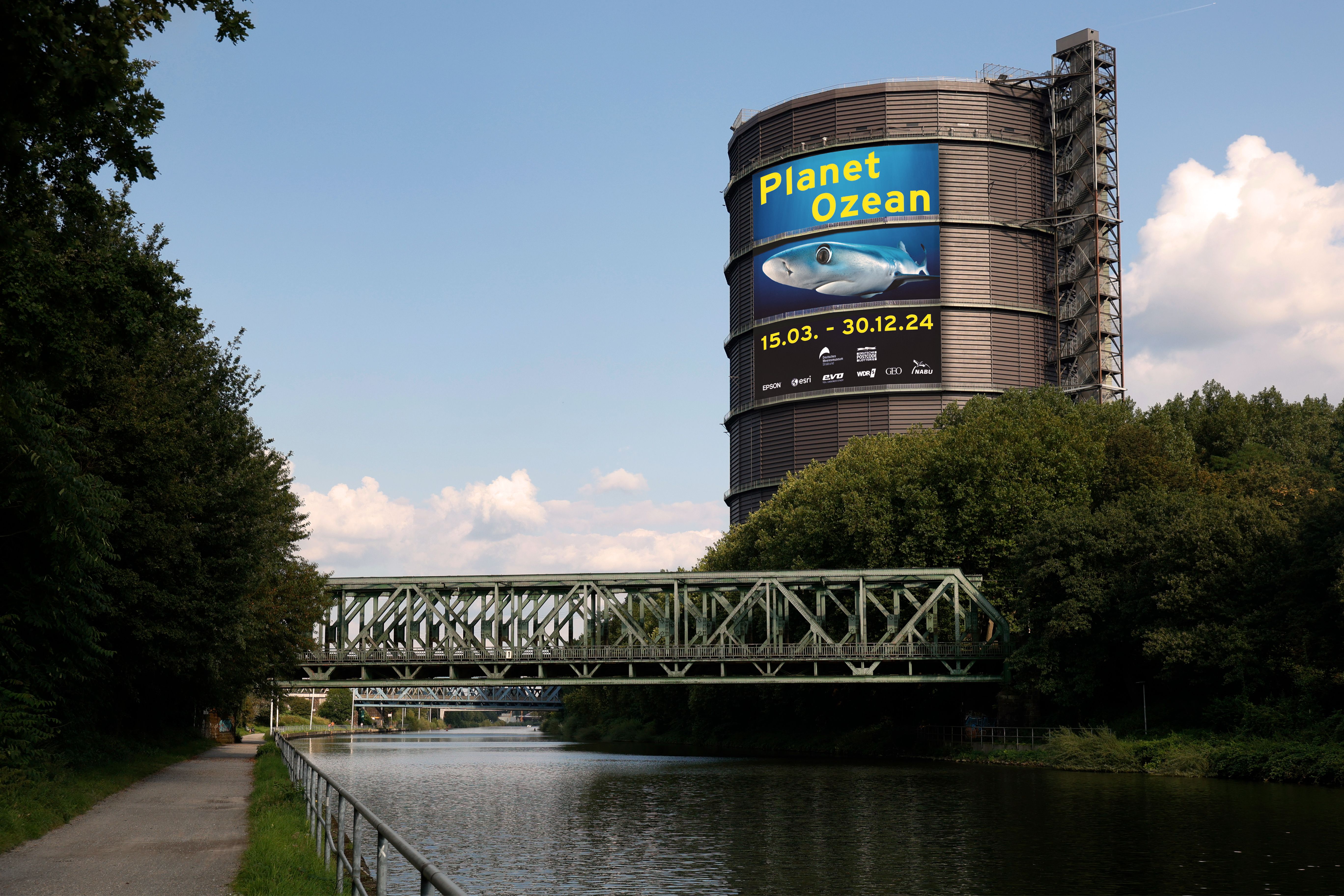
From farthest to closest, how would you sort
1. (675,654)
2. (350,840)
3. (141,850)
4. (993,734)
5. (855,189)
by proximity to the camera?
(855,189) < (675,654) < (993,734) < (350,840) < (141,850)

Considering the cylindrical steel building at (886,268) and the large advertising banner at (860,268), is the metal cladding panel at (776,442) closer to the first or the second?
the cylindrical steel building at (886,268)

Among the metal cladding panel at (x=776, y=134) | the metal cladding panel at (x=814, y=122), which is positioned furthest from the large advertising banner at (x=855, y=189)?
the metal cladding panel at (x=776, y=134)

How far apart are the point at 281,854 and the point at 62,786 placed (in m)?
10.3

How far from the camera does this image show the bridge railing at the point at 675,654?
211ft

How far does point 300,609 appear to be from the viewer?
184 feet

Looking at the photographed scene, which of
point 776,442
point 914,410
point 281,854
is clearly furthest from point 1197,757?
point 776,442

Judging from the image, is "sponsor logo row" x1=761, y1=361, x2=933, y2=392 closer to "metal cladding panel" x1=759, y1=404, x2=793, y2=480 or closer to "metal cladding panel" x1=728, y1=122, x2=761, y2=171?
"metal cladding panel" x1=759, y1=404, x2=793, y2=480

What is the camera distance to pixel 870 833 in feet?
91.9

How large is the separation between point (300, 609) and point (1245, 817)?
3997 cm

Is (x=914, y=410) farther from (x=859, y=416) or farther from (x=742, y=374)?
(x=742, y=374)

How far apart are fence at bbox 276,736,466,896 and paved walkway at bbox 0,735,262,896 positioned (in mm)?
1202

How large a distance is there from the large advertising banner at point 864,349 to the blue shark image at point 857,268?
1.89 metres

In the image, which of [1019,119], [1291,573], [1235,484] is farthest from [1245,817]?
[1019,119]

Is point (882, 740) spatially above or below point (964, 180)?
below
